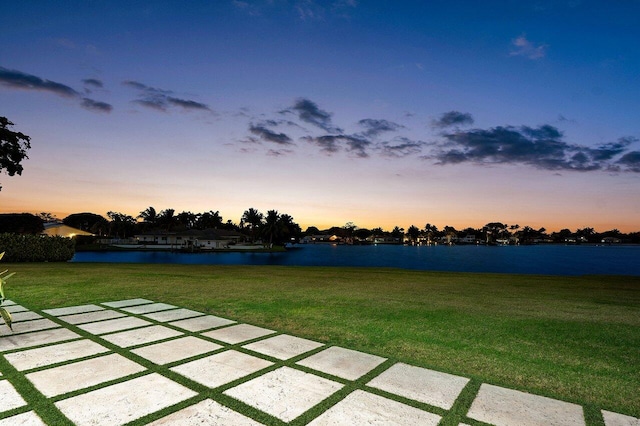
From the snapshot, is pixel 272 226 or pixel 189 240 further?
pixel 272 226

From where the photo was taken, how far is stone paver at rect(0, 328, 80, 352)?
3.43 meters

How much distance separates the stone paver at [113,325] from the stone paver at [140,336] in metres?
0.24

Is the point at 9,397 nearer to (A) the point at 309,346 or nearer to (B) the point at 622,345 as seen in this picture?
(A) the point at 309,346

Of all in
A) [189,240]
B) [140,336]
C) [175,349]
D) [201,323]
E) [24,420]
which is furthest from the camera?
[189,240]

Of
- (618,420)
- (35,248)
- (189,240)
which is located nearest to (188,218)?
(189,240)

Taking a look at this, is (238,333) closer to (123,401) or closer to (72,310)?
(123,401)

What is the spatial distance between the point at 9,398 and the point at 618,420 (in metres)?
4.42

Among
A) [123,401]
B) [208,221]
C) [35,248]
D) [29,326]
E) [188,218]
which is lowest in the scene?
[35,248]

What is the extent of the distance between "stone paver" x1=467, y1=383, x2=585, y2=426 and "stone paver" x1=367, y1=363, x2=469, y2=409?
0.19m

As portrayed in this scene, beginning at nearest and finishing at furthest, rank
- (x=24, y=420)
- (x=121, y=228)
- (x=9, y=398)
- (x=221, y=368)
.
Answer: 1. (x=24, y=420)
2. (x=9, y=398)
3. (x=221, y=368)
4. (x=121, y=228)

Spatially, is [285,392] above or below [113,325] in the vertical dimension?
above

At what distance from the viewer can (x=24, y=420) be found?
1.98 m

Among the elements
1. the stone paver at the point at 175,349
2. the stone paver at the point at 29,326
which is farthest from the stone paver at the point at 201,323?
the stone paver at the point at 29,326

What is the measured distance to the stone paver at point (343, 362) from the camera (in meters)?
2.88
